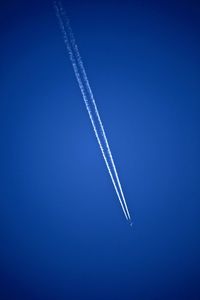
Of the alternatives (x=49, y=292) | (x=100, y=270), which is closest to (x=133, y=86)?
(x=100, y=270)

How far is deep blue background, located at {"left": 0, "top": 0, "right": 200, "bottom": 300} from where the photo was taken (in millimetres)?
1764

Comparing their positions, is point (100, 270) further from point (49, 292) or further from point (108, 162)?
point (108, 162)

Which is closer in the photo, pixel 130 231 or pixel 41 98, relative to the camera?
pixel 41 98

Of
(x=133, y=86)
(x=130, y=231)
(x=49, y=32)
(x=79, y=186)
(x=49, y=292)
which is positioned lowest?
(x=49, y=292)

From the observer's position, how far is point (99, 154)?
1931mm

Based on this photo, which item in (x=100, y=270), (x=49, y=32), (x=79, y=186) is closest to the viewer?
(x=49, y=32)

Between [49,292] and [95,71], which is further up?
[95,71]

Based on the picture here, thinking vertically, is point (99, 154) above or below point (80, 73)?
below

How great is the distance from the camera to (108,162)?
1.95 metres

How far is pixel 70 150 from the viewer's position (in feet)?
6.38

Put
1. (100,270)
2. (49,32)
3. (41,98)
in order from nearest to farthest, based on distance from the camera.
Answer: (49,32) → (41,98) → (100,270)

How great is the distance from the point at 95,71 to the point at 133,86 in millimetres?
271

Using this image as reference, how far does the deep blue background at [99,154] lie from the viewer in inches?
69.4

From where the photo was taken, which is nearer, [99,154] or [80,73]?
[80,73]
